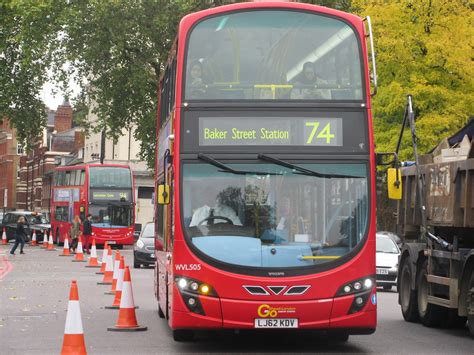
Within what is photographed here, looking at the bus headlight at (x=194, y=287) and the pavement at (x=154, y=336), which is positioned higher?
the bus headlight at (x=194, y=287)

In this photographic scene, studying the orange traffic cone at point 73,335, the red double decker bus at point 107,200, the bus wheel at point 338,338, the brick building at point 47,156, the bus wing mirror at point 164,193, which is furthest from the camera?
the brick building at point 47,156

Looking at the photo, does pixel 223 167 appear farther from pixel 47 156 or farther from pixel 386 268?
pixel 47 156

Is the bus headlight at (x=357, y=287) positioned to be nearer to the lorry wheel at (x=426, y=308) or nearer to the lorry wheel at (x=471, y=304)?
the lorry wheel at (x=471, y=304)

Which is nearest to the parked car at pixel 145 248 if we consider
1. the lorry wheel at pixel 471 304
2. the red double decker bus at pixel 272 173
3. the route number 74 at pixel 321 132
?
the lorry wheel at pixel 471 304

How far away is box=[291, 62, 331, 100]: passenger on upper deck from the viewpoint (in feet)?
44.9

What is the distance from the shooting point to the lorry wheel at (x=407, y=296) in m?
18.3

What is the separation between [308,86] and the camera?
13727 mm

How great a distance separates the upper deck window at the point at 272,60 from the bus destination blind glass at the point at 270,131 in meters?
0.27

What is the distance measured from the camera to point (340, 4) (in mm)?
49625

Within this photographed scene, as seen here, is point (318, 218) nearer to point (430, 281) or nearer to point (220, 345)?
point (220, 345)

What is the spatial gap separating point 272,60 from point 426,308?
224 inches

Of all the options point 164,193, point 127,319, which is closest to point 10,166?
point 127,319

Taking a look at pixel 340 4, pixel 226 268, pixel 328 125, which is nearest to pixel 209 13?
pixel 328 125

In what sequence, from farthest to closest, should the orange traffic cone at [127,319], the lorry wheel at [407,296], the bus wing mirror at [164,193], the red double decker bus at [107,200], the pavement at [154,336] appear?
the red double decker bus at [107,200] < the lorry wheel at [407,296] < the orange traffic cone at [127,319] < the bus wing mirror at [164,193] < the pavement at [154,336]
